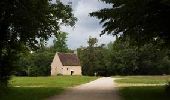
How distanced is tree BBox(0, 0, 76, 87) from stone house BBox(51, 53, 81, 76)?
245 feet

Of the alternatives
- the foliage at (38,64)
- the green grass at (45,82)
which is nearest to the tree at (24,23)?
the green grass at (45,82)

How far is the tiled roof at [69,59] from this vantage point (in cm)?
11056

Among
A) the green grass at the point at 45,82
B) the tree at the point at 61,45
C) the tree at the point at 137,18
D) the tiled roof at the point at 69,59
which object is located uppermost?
the tree at the point at 61,45

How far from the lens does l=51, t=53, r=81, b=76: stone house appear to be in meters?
110

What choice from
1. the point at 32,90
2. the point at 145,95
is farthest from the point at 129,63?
the point at 145,95

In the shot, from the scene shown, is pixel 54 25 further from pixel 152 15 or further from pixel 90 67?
pixel 90 67

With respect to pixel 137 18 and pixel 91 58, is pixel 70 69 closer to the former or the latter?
pixel 91 58

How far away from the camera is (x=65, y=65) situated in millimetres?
110062

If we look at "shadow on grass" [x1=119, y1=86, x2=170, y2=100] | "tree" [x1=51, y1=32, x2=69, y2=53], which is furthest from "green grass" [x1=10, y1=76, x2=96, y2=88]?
"tree" [x1=51, y1=32, x2=69, y2=53]

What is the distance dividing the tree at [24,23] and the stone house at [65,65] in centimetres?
7465

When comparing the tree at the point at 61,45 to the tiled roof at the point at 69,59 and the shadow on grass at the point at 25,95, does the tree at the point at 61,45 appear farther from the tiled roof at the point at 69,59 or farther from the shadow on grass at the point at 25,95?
the shadow on grass at the point at 25,95

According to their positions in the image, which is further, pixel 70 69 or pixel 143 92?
pixel 70 69

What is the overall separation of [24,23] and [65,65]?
83.1 meters

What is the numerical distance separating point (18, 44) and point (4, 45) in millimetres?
1719
